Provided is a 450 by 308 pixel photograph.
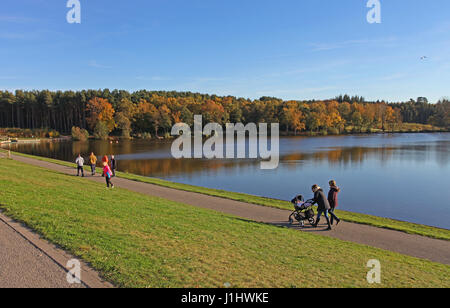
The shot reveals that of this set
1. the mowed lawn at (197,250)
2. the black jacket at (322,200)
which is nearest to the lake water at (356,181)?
the black jacket at (322,200)

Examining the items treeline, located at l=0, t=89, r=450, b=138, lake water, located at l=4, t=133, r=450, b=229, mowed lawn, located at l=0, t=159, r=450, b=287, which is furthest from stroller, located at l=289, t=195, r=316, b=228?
treeline, located at l=0, t=89, r=450, b=138

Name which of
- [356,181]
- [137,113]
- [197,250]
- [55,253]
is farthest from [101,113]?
[197,250]

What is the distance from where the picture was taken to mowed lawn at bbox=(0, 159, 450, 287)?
629cm

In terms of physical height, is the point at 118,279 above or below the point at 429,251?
above

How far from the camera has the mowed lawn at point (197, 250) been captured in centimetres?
629

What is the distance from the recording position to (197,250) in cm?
773

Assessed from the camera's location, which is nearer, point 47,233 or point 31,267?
point 31,267

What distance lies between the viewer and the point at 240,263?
710cm

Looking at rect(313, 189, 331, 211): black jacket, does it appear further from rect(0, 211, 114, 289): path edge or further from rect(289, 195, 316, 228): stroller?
rect(0, 211, 114, 289): path edge

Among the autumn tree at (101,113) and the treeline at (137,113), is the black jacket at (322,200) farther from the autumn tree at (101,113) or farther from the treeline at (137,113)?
the autumn tree at (101,113)

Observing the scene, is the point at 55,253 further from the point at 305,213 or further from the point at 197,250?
the point at 305,213
